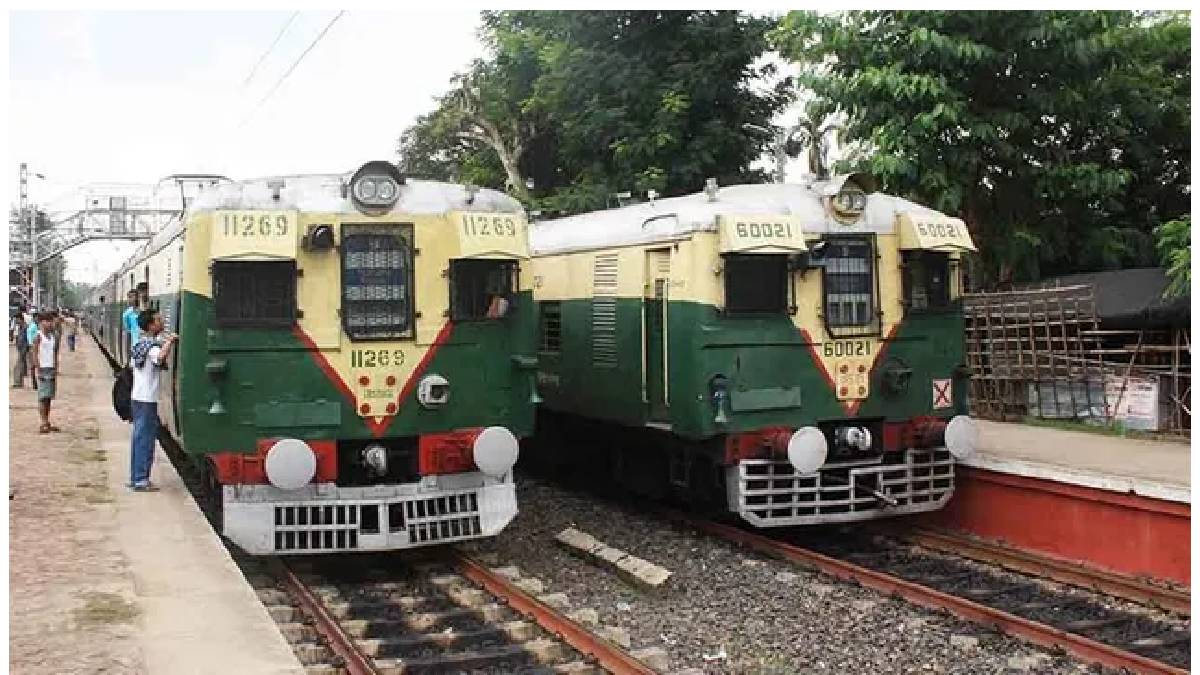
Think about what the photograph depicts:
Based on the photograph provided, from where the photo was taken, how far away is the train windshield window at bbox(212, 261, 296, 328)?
8219 mm

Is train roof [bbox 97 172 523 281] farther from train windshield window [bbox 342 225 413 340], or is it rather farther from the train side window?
the train side window

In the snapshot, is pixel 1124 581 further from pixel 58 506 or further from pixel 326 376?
pixel 58 506

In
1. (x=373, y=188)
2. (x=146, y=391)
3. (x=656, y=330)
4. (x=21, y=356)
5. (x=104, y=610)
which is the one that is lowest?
(x=104, y=610)

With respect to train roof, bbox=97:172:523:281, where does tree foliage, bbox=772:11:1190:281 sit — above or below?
above

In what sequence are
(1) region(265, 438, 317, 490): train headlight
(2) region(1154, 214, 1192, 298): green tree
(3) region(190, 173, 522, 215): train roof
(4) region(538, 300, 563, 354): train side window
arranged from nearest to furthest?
(1) region(265, 438, 317, 490): train headlight, (3) region(190, 173, 522, 215): train roof, (4) region(538, 300, 563, 354): train side window, (2) region(1154, 214, 1192, 298): green tree

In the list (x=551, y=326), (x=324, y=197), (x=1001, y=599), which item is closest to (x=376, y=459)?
(x=324, y=197)

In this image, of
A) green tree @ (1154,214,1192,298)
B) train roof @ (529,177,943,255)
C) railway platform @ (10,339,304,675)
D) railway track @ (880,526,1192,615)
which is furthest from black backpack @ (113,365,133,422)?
green tree @ (1154,214,1192,298)

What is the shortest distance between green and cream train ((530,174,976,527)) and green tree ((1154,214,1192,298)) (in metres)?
3.55

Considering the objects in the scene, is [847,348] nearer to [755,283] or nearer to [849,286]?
[849,286]

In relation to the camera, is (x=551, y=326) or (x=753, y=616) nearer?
(x=753, y=616)

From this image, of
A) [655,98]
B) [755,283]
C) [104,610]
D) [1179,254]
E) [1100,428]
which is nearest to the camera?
[104,610]

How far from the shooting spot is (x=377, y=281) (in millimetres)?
8508

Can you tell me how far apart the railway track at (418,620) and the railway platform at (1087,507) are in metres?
4.45

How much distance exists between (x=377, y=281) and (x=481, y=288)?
2.52 ft
